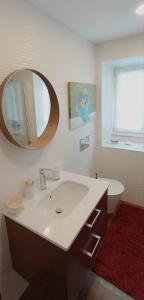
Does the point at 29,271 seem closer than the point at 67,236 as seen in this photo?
No

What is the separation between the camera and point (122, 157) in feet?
7.99

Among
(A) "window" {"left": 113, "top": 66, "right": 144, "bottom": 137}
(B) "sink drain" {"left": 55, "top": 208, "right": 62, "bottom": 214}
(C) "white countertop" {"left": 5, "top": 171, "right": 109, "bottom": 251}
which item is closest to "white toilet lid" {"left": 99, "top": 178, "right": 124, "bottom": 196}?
(C) "white countertop" {"left": 5, "top": 171, "right": 109, "bottom": 251}

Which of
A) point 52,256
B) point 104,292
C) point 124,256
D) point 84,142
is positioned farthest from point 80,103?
point 104,292

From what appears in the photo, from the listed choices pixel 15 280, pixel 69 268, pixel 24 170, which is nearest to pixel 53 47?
pixel 24 170

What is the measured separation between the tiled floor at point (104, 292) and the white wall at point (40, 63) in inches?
31.1

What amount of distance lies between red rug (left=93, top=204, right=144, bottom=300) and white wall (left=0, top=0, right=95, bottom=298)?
0.87 meters

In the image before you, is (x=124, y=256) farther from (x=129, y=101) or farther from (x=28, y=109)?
(x=129, y=101)

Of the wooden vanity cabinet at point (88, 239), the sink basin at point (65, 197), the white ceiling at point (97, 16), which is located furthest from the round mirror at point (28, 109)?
the wooden vanity cabinet at point (88, 239)

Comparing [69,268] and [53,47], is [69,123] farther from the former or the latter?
[69,268]

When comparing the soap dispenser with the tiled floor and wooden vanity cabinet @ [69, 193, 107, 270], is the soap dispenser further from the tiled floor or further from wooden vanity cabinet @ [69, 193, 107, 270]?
the tiled floor

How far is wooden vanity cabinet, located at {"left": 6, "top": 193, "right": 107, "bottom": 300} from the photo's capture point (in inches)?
38.1

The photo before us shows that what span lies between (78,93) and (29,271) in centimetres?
164

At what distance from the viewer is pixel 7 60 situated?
44.3 inches

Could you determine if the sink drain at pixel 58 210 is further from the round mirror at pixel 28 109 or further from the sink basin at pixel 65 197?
the round mirror at pixel 28 109
